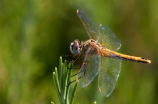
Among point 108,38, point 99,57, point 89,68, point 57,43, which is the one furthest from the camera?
point 57,43

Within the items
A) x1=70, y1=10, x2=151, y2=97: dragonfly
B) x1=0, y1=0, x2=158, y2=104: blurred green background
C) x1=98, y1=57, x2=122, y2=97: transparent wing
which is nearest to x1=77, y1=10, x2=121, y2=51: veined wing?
x1=70, y1=10, x2=151, y2=97: dragonfly

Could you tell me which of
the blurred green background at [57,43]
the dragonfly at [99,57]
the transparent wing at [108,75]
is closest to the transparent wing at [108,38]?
the dragonfly at [99,57]

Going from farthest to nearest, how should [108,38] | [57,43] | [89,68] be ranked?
[57,43], [108,38], [89,68]

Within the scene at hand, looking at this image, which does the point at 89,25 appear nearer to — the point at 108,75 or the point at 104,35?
the point at 104,35

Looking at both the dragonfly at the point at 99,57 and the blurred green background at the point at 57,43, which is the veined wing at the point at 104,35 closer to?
the dragonfly at the point at 99,57

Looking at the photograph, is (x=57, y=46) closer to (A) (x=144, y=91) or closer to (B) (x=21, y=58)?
(B) (x=21, y=58)

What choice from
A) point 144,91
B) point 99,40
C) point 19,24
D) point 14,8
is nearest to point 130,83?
point 144,91

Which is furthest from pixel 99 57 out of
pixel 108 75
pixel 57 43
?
pixel 57 43
